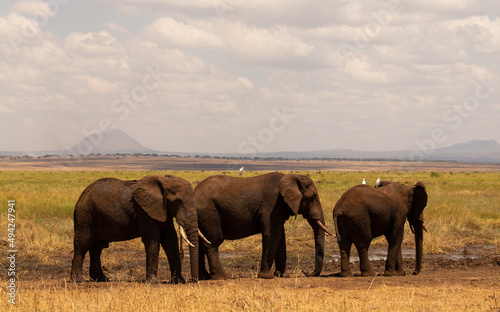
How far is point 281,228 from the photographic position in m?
12.5

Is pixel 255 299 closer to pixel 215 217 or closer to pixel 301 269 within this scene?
pixel 215 217

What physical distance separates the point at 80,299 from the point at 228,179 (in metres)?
4.53

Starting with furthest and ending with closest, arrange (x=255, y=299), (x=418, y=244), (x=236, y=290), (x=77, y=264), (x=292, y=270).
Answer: (x=292, y=270) → (x=418, y=244) → (x=77, y=264) → (x=236, y=290) → (x=255, y=299)

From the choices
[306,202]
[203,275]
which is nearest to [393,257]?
[306,202]

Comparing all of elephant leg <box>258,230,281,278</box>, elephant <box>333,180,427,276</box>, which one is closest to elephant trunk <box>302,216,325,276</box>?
elephant <box>333,180,427,276</box>

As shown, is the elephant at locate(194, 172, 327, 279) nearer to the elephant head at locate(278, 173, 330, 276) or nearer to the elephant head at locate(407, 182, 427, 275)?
the elephant head at locate(278, 173, 330, 276)

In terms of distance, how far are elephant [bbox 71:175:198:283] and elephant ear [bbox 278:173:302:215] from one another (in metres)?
2.02

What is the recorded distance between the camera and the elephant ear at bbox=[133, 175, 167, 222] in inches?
449

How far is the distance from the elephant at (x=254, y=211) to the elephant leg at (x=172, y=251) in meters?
0.66

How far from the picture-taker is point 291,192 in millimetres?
12281

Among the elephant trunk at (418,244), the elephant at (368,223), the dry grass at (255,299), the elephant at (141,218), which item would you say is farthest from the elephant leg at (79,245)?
the elephant trunk at (418,244)

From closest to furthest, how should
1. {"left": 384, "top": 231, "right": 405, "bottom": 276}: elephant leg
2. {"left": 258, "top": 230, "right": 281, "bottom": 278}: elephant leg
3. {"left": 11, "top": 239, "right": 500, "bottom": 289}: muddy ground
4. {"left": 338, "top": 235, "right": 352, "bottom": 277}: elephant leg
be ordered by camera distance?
{"left": 11, "top": 239, "right": 500, "bottom": 289}: muddy ground → {"left": 258, "top": 230, "right": 281, "bottom": 278}: elephant leg → {"left": 338, "top": 235, "right": 352, "bottom": 277}: elephant leg → {"left": 384, "top": 231, "right": 405, "bottom": 276}: elephant leg

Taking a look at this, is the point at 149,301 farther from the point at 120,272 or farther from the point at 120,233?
the point at 120,272

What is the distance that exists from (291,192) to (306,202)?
60cm
